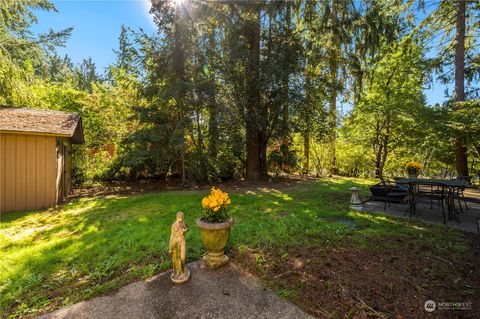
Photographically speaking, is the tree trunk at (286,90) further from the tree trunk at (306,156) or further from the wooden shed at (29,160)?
the wooden shed at (29,160)

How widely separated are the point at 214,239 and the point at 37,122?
22.2ft

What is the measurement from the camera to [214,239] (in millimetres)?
2836

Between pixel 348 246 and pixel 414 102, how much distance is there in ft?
27.2

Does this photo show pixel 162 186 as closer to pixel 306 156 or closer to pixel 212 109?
pixel 212 109

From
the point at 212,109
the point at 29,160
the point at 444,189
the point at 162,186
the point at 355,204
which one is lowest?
the point at 162,186

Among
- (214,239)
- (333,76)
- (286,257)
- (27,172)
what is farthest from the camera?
(333,76)

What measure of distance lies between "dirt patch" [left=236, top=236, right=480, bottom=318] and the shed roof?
247 inches

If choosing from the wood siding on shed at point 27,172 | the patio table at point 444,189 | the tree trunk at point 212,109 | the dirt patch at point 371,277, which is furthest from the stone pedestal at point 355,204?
the wood siding on shed at point 27,172

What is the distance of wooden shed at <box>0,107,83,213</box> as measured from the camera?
5.89 metres

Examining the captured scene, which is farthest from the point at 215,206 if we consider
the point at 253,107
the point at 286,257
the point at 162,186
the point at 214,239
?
the point at 162,186

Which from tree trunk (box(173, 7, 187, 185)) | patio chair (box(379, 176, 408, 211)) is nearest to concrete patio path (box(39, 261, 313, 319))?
patio chair (box(379, 176, 408, 211))

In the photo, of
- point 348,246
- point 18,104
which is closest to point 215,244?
point 348,246

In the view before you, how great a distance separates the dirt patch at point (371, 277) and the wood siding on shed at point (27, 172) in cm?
623

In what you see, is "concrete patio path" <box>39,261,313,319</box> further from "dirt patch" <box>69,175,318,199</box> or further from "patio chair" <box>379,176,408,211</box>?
"dirt patch" <box>69,175,318,199</box>
